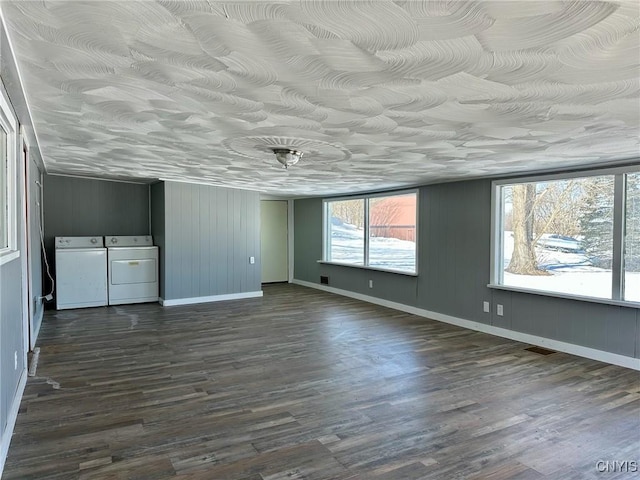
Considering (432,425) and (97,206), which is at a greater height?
(97,206)

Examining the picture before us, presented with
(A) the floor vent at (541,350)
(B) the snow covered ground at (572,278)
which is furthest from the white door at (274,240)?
(A) the floor vent at (541,350)

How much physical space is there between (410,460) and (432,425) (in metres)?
0.49

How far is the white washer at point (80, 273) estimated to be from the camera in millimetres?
6426

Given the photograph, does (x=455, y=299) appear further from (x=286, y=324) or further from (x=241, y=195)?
(x=241, y=195)

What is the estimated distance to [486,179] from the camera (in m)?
5.39

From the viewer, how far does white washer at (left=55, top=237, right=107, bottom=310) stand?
643 cm

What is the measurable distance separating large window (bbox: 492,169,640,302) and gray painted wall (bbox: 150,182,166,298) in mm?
5188

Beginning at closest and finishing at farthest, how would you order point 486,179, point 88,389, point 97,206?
point 88,389, point 486,179, point 97,206

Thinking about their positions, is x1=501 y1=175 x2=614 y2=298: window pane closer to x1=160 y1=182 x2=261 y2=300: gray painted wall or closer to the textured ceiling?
the textured ceiling

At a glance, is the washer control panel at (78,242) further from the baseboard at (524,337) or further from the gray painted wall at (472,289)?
the baseboard at (524,337)

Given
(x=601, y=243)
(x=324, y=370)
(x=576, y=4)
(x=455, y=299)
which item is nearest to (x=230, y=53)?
(x=576, y=4)

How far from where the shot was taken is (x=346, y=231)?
8.39 m

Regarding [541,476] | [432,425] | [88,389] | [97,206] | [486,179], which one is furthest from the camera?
[97,206]

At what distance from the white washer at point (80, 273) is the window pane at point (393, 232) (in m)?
4.65
